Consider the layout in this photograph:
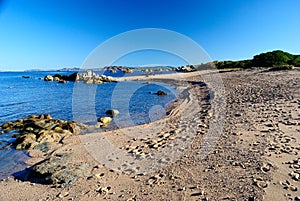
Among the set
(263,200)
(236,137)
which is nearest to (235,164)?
(263,200)

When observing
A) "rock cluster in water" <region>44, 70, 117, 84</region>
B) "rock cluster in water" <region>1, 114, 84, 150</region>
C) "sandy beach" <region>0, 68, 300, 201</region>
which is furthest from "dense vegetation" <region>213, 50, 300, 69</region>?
"rock cluster in water" <region>1, 114, 84, 150</region>

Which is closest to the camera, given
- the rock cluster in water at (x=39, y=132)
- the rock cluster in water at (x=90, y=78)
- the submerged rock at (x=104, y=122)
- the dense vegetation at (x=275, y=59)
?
the rock cluster in water at (x=39, y=132)

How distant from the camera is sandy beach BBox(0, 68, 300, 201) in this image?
4504mm

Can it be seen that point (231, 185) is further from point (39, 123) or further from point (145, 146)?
point (39, 123)

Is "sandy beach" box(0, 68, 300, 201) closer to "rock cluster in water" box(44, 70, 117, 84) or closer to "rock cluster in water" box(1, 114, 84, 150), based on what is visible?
"rock cluster in water" box(1, 114, 84, 150)

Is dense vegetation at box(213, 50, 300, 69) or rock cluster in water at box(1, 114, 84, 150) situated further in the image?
dense vegetation at box(213, 50, 300, 69)

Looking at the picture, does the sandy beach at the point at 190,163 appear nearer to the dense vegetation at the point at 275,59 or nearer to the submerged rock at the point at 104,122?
the submerged rock at the point at 104,122

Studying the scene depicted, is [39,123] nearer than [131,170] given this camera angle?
No

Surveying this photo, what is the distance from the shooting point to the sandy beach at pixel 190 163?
4.50 metres

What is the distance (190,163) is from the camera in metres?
5.86

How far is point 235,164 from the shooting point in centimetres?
538

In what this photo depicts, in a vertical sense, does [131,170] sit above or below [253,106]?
below

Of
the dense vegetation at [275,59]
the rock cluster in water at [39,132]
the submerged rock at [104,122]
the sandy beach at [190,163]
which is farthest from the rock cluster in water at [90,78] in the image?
the sandy beach at [190,163]

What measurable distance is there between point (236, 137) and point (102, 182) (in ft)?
15.2
